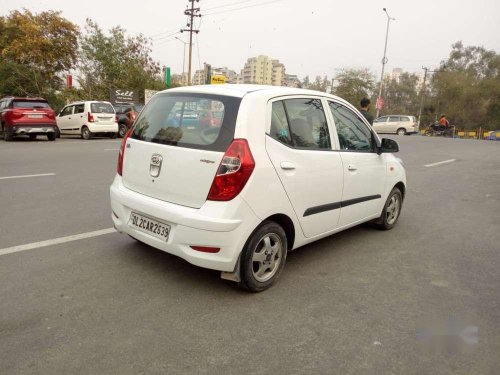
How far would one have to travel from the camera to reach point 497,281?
3.86 meters

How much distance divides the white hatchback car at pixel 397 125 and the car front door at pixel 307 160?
31.7 meters

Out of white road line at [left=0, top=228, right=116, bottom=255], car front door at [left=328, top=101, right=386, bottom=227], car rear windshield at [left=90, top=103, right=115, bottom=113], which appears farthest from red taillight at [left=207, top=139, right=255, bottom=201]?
car rear windshield at [left=90, top=103, right=115, bottom=113]

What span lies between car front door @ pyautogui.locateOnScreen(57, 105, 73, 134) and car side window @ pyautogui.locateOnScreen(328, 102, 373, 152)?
55.0 ft

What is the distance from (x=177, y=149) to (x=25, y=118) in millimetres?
14207

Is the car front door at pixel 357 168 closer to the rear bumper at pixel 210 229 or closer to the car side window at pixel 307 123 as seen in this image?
the car side window at pixel 307 123

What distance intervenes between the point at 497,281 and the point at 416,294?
0.98 meters

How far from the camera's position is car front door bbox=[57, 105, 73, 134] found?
1847cm

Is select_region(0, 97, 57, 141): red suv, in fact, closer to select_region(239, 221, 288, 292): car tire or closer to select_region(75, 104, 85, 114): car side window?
select_region(75, 104, 85, 114): car side window

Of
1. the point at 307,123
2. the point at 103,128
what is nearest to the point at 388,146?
the point at 307,123

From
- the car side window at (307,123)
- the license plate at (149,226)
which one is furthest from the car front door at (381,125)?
the license plate at (149,226)

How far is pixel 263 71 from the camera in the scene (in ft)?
309

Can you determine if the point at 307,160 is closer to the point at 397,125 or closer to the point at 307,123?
the point at 307,123

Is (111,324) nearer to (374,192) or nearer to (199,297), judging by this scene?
(199,297)

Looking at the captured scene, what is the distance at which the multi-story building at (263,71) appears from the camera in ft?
306
